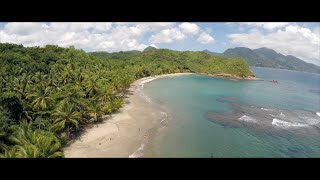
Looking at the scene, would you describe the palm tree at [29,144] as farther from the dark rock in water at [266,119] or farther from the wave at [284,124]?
the wave at [284,124]

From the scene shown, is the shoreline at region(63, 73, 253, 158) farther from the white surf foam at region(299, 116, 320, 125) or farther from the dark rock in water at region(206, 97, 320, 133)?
the white surf foam at region(299, 116, 320, 125)

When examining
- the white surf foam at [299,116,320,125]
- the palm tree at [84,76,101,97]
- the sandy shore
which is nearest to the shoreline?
the sandy shore

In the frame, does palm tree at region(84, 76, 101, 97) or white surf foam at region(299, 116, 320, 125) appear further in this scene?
white surf foam at region(299, 116, 320, 125)

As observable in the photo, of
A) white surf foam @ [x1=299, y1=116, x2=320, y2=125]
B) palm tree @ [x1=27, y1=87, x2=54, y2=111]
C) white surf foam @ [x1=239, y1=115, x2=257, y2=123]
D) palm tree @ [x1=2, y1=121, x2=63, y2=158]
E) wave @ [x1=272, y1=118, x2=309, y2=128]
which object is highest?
palm tree @ [x1=27, y1=87, x2=54, y2=111]

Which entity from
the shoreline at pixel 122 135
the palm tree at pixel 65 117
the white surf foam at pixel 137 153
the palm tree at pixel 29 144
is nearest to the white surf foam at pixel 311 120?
the shoreline at pixel 122 135
